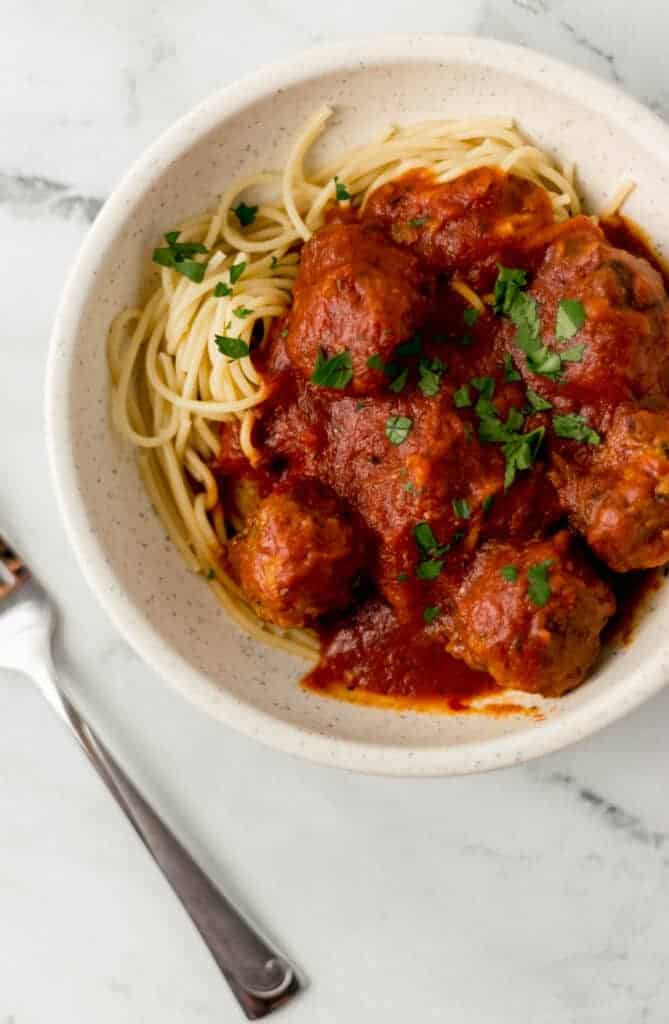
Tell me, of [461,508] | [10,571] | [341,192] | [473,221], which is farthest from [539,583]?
[10,571]

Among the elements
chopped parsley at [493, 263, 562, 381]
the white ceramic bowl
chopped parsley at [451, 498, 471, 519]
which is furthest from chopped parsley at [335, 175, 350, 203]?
chopped parsley at [451, 498, 471, 519]

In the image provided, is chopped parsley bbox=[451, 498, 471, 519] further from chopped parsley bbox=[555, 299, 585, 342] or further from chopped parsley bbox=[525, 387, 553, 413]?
chopped parsley bbox=[555, 299, 585, 342]

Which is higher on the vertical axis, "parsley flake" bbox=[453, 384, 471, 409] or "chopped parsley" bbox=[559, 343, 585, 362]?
"chopped parsley" bbox=[559, 343, 585, 362]

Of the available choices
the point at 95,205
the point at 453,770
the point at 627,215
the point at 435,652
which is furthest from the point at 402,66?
the point at 453,770

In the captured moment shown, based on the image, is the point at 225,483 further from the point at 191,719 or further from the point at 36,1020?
the point at 36,1020

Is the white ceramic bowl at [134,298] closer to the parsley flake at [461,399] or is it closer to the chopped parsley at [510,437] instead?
the chopped parsley at [510,437]

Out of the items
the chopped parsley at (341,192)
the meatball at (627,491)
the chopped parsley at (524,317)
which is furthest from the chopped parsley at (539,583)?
the chopped parsley at (341,192)
